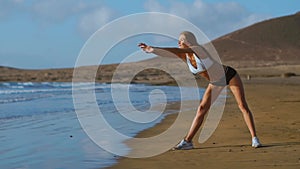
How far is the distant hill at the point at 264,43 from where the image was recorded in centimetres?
8981

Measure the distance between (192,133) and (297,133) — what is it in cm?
197

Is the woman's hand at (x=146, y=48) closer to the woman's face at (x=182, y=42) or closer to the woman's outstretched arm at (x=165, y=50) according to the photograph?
the woman's outstretched arm at (x=165, y=50)

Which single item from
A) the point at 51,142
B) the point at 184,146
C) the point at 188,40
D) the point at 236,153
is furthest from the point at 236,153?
the point at 51,142

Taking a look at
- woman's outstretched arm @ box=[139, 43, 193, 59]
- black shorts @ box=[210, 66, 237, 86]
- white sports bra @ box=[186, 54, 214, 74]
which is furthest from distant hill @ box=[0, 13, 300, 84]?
woman's outstretched arm @ box=[139, 43, 193, 59]

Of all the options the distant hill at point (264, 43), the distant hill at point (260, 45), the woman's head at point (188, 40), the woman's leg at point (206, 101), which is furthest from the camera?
→ the distant hill at point (264, 43)

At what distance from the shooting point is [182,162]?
6.60 m

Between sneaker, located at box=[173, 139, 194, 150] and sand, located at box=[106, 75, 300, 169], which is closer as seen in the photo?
sand, located at box=[106, 75, 300, 169]

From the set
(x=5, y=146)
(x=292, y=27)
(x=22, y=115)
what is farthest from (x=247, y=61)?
(x=5, y=146)

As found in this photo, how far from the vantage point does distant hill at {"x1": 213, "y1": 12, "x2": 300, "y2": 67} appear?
295ft

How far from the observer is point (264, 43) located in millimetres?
97938

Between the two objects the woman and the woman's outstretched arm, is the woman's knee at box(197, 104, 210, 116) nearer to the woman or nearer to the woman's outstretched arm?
the woman

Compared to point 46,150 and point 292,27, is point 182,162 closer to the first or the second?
point 46,150

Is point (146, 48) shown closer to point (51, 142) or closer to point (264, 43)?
point (51, 142)

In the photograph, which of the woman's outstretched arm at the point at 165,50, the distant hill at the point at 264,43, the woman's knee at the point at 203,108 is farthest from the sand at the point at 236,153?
the distant hill at the point at 264,43
